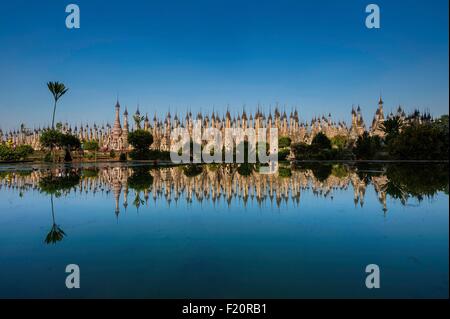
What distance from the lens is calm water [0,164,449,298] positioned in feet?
15.2

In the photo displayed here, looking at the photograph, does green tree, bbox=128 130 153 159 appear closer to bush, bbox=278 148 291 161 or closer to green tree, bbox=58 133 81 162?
green tree, bbox=58 133 81 162

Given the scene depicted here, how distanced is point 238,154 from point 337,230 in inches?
1427

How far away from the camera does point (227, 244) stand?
650 centimetres

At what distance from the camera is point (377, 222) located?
26.6 feet

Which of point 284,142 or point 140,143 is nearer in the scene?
point 140,143

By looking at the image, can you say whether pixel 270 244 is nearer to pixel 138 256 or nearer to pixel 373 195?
pixel 138 256

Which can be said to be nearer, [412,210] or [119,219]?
[119,219]

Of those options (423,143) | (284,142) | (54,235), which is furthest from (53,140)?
(284,142)

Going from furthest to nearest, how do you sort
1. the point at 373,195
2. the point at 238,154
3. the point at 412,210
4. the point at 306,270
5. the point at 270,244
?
the point at 238,154 → the point at 373,195 → the point at 412,210 → the point at 270,244 → the point at 306,270

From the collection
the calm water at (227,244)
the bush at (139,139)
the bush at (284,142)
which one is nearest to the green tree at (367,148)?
the bush at (284,142)

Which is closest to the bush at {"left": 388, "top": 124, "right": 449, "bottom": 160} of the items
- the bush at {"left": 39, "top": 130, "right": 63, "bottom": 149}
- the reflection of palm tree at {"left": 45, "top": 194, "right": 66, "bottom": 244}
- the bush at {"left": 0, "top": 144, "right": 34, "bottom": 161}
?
the reflection of palm tree at {"left": 45, "top": 194, "right": 66, "bottom": 244}

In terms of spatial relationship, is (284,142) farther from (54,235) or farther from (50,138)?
(54,235)

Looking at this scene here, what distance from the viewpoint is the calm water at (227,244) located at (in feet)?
15.2
